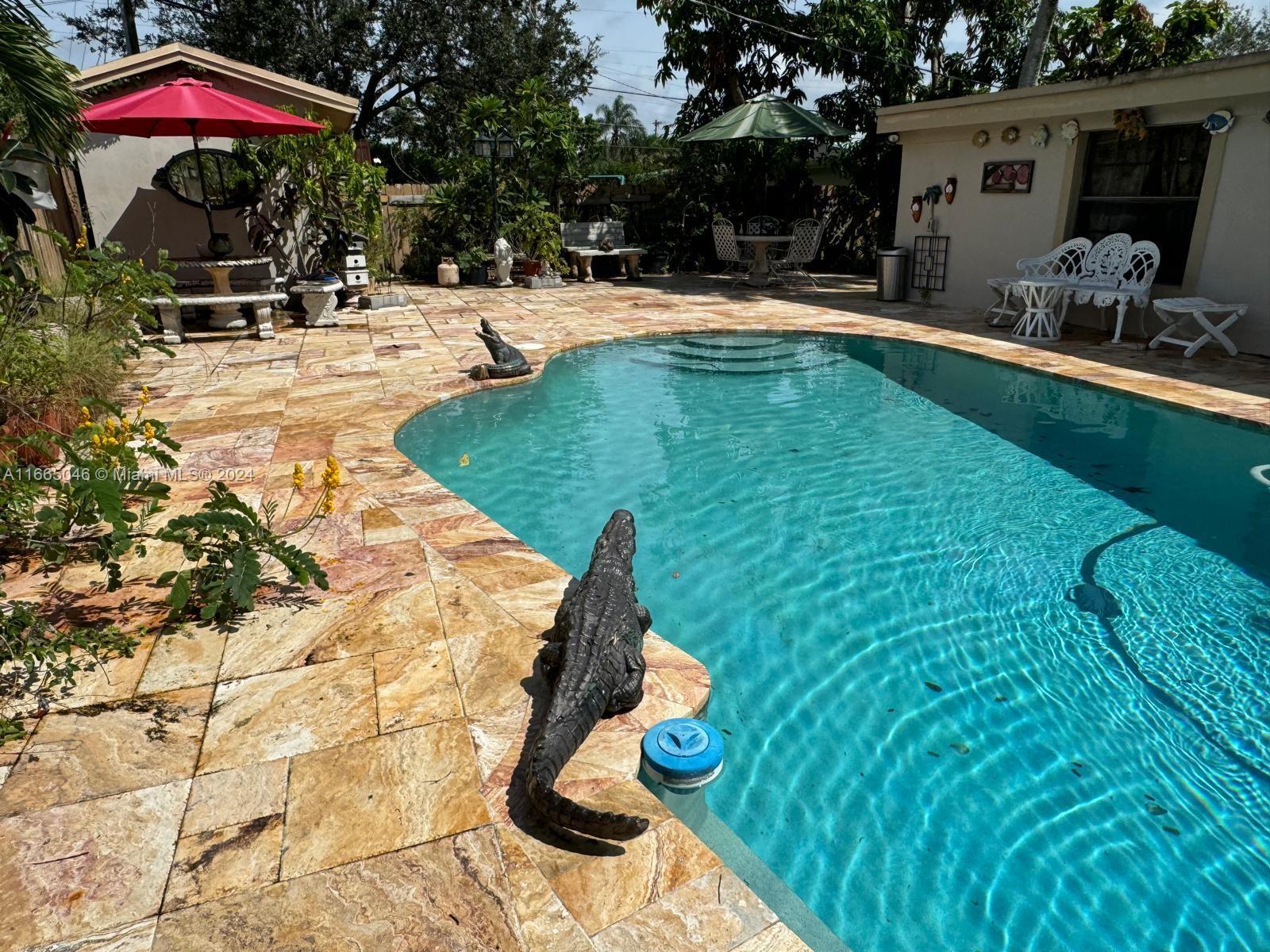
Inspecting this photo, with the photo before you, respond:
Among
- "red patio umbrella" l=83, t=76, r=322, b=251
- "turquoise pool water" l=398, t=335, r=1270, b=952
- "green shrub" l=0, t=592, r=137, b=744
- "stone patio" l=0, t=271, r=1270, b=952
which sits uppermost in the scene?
"red patio umbrella" l=83, t=76, r=322, b=251

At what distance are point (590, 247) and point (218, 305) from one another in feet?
26.3

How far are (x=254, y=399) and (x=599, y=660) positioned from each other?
17.2 ft

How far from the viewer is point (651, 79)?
15.6 m

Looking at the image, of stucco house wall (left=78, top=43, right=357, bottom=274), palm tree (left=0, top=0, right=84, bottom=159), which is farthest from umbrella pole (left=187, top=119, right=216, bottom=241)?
palm tree (left=0, top=0, right=84, bottom=159)

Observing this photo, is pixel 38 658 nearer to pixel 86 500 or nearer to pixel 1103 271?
pixel 86 500

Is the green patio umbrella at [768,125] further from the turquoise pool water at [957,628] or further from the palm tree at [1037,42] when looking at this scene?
the turquoise pool water at [957,628]

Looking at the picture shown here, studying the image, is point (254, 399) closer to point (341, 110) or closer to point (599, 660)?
point (599, 660)

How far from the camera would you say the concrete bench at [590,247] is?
1507 cm

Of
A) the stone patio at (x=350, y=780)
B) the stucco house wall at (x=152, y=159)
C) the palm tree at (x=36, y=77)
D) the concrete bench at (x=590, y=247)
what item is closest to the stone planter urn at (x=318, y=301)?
the stucco house wall at (x=152, y=159)

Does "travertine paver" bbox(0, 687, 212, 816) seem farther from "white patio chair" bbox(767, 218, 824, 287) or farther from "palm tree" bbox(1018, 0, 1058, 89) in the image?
"palm tree" bbox(1018, 0, 1058, 89)

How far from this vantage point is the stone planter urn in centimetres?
964

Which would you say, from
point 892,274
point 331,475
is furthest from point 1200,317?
point 331,475

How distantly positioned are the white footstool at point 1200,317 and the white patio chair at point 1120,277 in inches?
14.3

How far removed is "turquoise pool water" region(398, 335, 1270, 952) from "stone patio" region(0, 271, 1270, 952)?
23.5 inches
